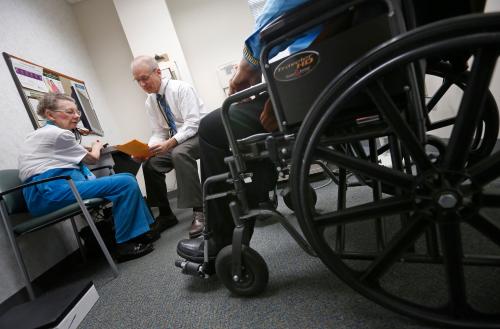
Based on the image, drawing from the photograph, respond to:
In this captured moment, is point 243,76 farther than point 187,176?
No

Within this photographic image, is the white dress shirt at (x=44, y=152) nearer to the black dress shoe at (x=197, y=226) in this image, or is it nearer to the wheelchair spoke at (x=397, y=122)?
the black dress shoe at (x=197, y=226)

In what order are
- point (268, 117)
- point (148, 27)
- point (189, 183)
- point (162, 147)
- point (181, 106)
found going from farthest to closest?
1. point (148, 27)
2. point (181, 106)
3. point (162, 147)
4. point (189, 183)
5. point (268, 117)

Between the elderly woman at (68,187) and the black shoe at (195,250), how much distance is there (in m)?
0.70

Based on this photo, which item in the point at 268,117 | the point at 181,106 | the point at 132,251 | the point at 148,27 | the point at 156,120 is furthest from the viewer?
the point at 148,27

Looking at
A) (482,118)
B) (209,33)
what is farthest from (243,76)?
(209,33)

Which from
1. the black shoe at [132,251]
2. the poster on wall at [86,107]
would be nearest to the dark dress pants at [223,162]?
the black shoe at [132,251]

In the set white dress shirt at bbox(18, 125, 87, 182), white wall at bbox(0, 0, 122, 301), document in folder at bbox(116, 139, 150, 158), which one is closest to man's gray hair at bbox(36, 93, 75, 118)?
white dress shirt at bbox(18, 125, 87, 182)

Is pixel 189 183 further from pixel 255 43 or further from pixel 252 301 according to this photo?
pixel 255 43

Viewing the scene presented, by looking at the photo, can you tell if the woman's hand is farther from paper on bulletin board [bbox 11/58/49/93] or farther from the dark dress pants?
the dark dress pants

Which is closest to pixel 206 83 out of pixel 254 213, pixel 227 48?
pixel 227 48

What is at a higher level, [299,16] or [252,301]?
[299,16]

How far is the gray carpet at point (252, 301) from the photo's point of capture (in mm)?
671

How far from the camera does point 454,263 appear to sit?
482 mm

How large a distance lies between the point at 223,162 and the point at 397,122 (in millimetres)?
627
